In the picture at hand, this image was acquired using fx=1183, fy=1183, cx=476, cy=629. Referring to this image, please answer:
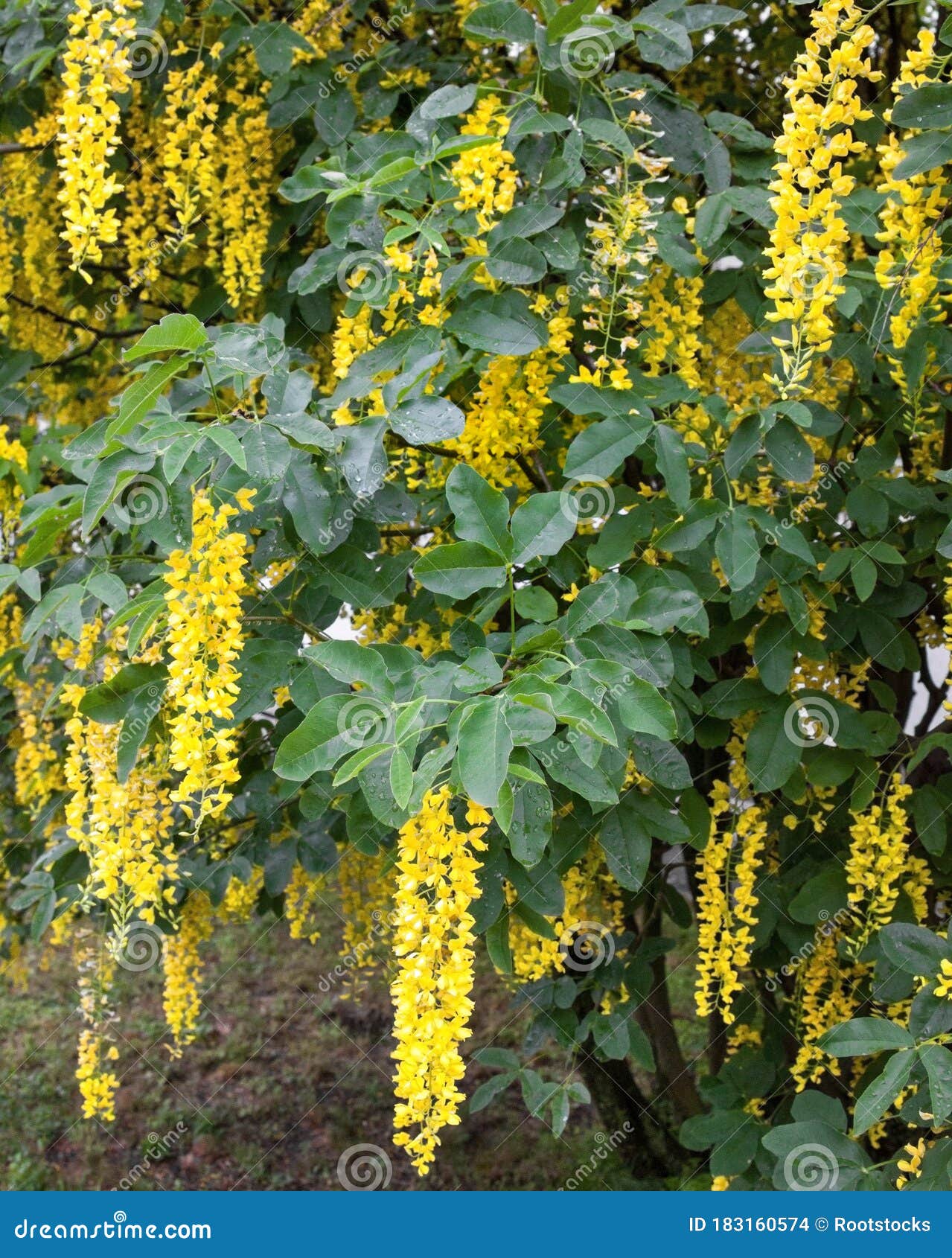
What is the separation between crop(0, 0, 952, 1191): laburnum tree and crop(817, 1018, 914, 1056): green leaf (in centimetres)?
2

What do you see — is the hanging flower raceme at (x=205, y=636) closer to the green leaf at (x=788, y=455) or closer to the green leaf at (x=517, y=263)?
the green leaf at (x=517, y=263)

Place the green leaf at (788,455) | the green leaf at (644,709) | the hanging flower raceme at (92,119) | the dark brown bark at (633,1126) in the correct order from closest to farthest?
the green leaf at (644,709) → the green leaf at (788,455) → the hanging flower raceme at (92,119) → the dark brown bark at (633,1126)

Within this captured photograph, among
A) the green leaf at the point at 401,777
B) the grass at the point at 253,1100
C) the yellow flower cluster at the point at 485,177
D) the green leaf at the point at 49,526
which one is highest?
the yellow flower cluster at the point at 485,177

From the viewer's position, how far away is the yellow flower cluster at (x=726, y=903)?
8.28 ft

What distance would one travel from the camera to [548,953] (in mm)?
2457

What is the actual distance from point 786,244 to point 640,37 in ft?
2.19

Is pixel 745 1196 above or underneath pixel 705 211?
underneath

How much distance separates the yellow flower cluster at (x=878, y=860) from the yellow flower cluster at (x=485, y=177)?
4.70ft

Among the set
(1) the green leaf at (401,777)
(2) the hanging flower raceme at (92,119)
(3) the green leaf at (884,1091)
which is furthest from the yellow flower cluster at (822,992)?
(2) the hanging flower raceme at (92,119)

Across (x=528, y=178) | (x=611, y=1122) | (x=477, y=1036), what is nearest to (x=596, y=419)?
(x=528, y=178)

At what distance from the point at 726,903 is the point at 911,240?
1393 millimetres

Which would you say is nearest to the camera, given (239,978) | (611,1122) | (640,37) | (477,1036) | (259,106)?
(640,37)

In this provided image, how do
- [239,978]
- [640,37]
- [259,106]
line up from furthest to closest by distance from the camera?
[239,978] → [259,106] → [640,37]

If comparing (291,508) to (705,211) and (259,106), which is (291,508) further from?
(259,106)
